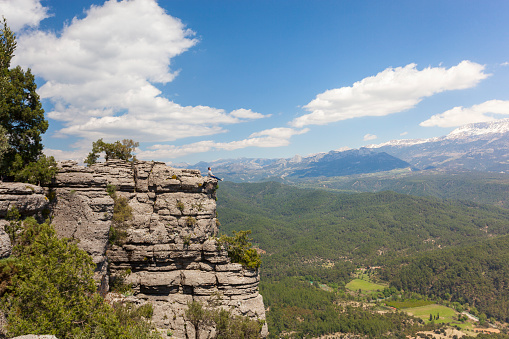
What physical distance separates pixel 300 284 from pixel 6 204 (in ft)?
611

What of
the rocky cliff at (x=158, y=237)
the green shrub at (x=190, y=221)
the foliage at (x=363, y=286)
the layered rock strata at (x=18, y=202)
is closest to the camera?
the layered rock strata at (x=18, y=202)

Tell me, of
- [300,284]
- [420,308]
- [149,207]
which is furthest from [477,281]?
[149,207]

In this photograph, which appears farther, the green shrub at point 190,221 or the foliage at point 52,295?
the green shrub at point 190,221

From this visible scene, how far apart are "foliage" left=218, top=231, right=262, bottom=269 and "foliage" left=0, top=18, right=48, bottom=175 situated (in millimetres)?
25296

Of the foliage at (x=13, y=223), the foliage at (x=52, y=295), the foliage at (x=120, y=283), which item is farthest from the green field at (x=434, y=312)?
the foliage at (x=13, y=223)

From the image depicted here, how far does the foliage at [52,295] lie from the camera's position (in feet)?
55.9

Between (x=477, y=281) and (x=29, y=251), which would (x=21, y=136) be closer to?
(x=29, y=251)

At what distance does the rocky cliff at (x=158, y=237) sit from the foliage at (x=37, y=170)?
1.08 m

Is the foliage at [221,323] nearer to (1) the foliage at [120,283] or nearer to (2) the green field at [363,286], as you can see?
(1) the foliage at [120,283]

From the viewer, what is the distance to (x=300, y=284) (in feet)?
583

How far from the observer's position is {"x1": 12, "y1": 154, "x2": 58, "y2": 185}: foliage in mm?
25594

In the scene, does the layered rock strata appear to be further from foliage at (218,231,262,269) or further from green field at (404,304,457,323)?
green field at (404,304,457,323)

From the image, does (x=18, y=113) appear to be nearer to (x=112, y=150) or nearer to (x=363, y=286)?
(x=112, y=150)

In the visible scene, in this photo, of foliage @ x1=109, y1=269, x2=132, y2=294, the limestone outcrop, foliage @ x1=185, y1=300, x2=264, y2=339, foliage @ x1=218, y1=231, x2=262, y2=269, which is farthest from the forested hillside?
foliage @ x1=109, y1=269, x2=132, y2=294
